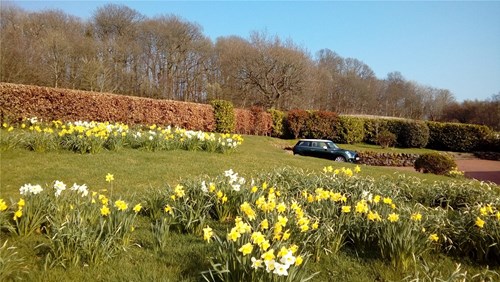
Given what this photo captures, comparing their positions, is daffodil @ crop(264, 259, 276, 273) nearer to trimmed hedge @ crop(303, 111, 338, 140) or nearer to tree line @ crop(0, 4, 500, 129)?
trimmed hedge @ crop(303, 111, 338, 140)

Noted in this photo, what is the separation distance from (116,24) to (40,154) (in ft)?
131

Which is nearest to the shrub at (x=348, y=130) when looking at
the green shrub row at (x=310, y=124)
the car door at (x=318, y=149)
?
the green shrub row at (x=310, y=124)

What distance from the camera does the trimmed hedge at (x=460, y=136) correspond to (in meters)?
34.6

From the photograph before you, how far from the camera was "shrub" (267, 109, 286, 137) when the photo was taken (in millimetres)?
29031

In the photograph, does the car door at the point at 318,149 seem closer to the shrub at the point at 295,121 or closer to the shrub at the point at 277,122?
the shrub at the point at 277,122

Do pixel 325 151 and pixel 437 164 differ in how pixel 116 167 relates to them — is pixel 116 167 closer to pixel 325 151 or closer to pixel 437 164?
pixel 325 151

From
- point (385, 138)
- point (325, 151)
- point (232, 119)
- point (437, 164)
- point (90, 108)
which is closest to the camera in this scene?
point (90, 108)

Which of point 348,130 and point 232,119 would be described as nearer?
point 232,119

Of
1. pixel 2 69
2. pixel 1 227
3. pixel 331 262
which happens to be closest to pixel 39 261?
pixel 1 227

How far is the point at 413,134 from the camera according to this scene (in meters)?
33.4

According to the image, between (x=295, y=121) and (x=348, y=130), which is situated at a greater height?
(x=295, y=121)

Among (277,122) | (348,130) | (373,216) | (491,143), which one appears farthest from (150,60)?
(373,216)

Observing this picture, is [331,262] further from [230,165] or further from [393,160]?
[393,160]

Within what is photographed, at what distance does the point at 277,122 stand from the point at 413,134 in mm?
15122
